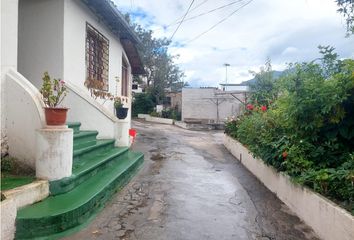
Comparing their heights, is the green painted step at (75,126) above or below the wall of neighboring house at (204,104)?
below

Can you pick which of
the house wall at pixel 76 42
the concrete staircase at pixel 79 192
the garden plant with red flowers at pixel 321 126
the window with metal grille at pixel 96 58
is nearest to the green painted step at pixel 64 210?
the concrete staircase at pixel 79 192

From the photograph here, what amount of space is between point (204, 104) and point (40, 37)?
819 inches

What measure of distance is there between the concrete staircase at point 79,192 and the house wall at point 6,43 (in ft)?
3.69

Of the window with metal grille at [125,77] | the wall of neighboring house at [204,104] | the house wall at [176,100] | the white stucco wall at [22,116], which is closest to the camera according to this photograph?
the white stucco wall at [22,116]

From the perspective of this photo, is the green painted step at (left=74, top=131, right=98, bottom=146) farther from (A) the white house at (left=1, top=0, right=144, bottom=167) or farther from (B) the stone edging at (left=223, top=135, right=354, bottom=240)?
(B) the stone edging at (left=223, top=135, right=354, bottom=240)

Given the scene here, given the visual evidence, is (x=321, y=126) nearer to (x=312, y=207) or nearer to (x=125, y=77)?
(x=312, y=207)

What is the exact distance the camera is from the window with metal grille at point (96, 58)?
845 cm

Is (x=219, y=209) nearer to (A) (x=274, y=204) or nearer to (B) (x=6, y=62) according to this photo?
(A) (x=274, y=204)

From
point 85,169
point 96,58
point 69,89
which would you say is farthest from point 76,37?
point 85,169

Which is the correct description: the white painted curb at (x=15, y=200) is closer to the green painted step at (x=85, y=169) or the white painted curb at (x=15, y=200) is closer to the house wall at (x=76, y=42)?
the green painted step at (x=85, y=169)

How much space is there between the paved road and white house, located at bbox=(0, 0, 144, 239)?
1.18 ft

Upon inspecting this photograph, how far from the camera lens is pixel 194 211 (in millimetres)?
4914

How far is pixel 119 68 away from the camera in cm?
1169

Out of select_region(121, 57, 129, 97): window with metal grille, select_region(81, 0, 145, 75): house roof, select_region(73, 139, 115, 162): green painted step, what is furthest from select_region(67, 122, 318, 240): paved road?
select_region(121, 57, 129, 97): window with metal grille
